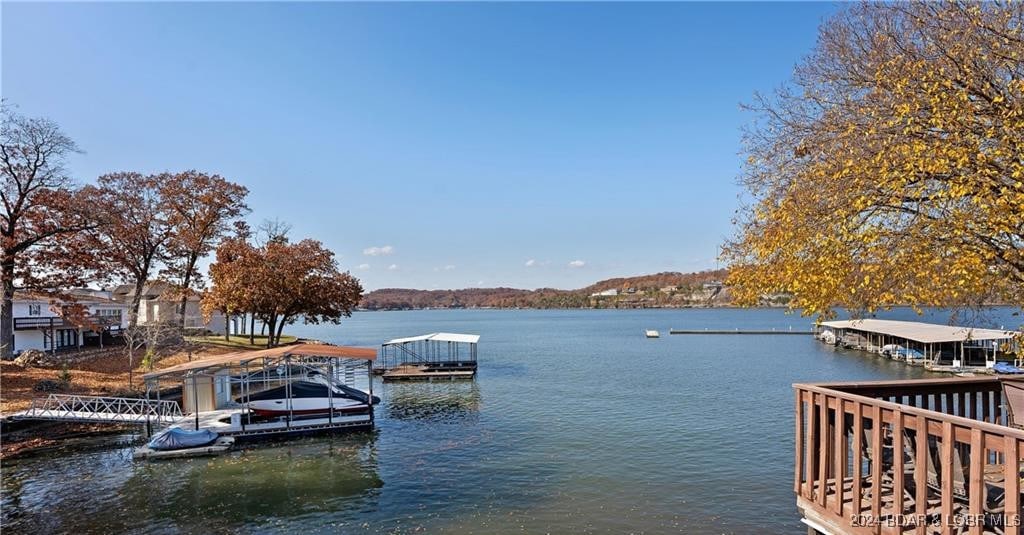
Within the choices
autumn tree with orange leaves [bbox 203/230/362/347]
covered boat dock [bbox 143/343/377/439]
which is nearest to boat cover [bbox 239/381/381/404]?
covered boat dock [bbox 143/343/377/439]

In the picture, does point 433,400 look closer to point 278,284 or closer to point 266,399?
point 266,399

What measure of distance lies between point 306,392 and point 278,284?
22.7 meters

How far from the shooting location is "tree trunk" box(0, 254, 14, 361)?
2633cm

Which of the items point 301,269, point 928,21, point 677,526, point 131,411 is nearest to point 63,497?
point 131,411

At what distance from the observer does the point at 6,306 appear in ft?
96.3

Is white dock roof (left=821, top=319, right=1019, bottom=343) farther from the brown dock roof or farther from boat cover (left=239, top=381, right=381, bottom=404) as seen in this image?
the brown dock roof

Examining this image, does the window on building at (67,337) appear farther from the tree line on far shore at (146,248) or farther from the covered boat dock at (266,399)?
the covered boat dock at (266,399)

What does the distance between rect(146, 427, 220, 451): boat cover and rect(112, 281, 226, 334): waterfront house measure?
29.4 metres

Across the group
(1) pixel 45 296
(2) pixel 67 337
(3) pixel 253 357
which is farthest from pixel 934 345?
(2) pixel 67 337

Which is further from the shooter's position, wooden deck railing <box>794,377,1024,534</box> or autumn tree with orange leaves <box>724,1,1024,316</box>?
autumn tree with orange leaves <box>724,1,1024,316</box>

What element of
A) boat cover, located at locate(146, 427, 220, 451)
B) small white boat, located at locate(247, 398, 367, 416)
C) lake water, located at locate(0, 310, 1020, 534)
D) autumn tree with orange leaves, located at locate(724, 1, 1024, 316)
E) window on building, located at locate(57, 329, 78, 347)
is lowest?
lake water, located at locate(0, 310, 1020, 534)

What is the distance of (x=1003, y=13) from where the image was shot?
25.0ft

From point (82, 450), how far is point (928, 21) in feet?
90.2

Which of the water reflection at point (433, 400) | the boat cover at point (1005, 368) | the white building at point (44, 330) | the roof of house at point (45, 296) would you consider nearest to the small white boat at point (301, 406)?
the water reflection at point (433, 400)
